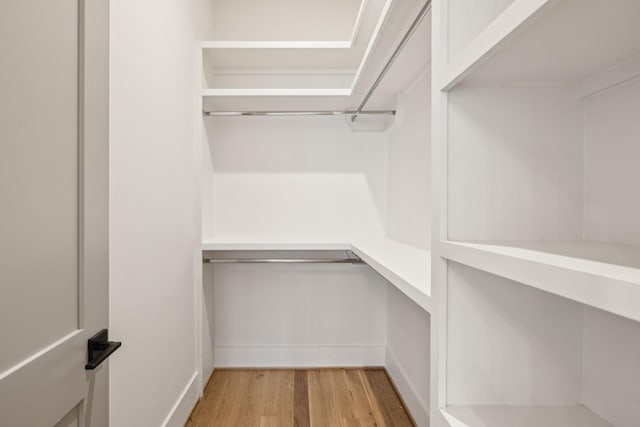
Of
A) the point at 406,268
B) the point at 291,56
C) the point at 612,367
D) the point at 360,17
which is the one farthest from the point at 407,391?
the point at 291,56

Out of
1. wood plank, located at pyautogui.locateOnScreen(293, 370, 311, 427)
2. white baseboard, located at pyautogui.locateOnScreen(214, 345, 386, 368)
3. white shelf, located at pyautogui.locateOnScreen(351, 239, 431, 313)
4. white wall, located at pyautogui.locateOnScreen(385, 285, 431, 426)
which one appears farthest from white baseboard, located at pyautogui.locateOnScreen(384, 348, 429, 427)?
white shelf, located at pyautogui.locateOnScreen(351, 239, 431, 313)

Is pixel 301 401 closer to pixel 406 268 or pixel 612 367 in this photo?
pixel 406 268

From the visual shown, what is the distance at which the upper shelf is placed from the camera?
0.50m

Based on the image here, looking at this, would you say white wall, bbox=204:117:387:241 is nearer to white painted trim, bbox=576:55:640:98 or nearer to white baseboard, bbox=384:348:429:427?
white baseboard, bbox=384:348:429:427

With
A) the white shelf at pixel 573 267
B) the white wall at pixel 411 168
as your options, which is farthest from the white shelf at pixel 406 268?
the white shelf at pixel 573 267

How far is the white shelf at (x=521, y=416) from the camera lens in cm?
70

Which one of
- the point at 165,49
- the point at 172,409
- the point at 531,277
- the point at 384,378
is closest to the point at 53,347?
the point at 531,277

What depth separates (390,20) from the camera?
1274mm

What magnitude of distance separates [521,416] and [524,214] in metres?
0.42

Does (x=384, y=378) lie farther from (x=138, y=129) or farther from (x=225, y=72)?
(x=225, y=72)

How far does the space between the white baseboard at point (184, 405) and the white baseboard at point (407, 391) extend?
3.73 feet

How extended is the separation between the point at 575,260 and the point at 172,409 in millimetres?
1706

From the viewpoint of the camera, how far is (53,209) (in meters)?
0.66

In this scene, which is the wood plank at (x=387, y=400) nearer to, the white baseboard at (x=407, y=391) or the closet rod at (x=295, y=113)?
the white baseboard at (x=407, y=391)
